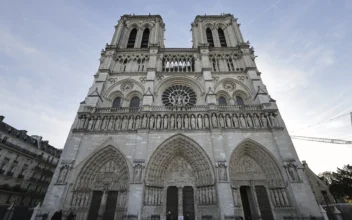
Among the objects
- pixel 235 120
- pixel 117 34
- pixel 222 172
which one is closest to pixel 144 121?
pixel 222 172

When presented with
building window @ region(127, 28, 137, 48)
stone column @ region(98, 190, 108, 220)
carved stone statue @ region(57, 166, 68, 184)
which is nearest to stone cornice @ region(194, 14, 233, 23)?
building window @ region(127, 28, 137, 48)

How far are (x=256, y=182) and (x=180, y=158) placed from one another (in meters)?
5.57

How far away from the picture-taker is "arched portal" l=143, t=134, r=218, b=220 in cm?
1079

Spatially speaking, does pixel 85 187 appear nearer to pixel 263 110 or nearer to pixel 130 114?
pixel 130 114

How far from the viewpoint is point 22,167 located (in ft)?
57.6

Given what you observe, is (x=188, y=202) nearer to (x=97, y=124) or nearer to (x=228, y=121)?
(x=228, y=121)

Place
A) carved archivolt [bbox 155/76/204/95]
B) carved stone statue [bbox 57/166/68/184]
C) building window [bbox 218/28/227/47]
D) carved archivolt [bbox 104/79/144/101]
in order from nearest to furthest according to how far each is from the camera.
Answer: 1. carved stone statue [bbox 57/166/68/184]
2. carved archivolt [bbox 104/79/144/101]
3. carved archivolt [bbox 155/76/204/95]
4. building window [bbox 218/28/227/47]

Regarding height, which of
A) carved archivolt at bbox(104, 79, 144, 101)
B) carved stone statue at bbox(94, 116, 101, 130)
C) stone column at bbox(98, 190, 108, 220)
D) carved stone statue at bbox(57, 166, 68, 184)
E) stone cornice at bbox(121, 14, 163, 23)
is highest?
stone cornice at bbox(121, 14, 163, 23)

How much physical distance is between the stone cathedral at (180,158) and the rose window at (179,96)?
99mm

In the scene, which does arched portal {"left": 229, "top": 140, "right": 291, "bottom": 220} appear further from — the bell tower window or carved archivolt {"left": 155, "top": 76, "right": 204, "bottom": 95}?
the bell tower window

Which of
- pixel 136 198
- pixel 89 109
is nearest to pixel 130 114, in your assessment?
pixel 89 109

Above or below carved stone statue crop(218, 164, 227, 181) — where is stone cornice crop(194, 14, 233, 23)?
above

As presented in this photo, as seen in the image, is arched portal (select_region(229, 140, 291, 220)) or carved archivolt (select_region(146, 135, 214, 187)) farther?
carved archivolt (select_region(146, 135, 214, 187))

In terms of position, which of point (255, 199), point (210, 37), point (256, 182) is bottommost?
point (255, 199)
